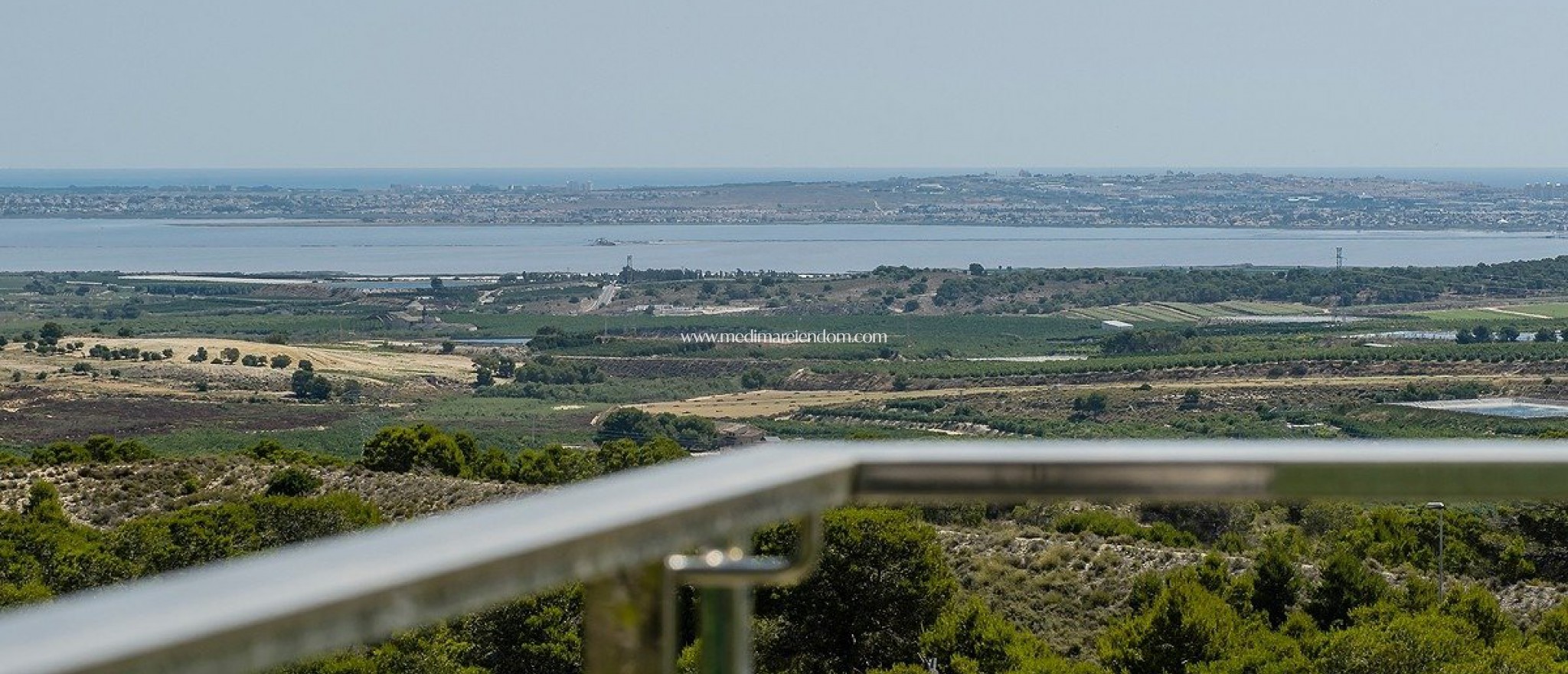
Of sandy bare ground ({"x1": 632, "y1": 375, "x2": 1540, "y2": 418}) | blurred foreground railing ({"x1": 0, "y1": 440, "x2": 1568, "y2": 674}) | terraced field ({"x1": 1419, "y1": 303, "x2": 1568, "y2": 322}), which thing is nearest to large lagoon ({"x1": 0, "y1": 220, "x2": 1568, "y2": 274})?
terraced field ({"x1": 1419, "y1": 303, "x2": 1568, "y2": 322})

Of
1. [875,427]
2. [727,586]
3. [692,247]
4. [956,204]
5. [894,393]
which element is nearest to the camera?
[727,586]

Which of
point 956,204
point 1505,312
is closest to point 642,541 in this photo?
point 1505,312

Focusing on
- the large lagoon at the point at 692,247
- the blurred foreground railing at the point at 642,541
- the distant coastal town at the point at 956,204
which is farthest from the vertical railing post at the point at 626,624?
the distant coastal town at the point at 956,204

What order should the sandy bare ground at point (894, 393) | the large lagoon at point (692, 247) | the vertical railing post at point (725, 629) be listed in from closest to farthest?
the vertical railing post at point (725, 629) < the sandy bare ground at point (894, 393) < the large lagoon at point (692, 247)

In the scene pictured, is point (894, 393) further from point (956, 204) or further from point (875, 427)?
point (956, 204)

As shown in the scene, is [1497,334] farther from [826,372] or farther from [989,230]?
[989,230]

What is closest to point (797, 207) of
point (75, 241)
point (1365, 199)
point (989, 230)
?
point (989, 230)

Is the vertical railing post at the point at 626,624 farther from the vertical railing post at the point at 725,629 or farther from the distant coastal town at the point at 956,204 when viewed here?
the distant coastal town at the point at 956,204
